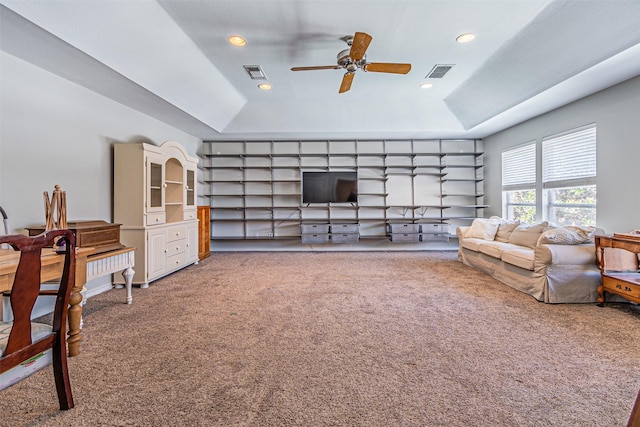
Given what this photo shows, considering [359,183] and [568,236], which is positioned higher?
[359,183]

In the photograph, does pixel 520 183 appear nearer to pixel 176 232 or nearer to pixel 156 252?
pixel 176 232

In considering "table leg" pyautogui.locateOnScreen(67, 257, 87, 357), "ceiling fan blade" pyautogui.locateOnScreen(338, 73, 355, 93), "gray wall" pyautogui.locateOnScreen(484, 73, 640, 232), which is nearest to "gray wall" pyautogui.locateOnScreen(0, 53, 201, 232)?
"table leg" pyautogui.locateOnScreen(67, 257, 87, 357)

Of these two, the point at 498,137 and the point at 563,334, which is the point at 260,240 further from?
the point at 498,137

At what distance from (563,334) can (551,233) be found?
1460mm

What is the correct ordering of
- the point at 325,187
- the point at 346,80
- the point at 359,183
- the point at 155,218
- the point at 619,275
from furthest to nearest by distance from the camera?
the point at 359,183 → the point at 325,187 → the point at 155,218 → the point at 346,80 → the point at 619,275

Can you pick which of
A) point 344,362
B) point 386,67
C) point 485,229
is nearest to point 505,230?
point 485,229

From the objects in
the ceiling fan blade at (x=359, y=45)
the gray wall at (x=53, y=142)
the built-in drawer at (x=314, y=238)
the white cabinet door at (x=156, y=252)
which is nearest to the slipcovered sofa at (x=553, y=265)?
the ceiling fan blade at (x=359, y=45)

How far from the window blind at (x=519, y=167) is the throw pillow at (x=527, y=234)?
1.28 metres

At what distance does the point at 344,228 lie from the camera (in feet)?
19.4

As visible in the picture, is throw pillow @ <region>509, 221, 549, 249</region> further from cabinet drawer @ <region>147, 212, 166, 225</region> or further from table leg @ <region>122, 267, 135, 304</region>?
cabinet drawer @ <region>147, 212, 166, 225</region>

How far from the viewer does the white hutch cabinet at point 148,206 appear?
3.66 meters

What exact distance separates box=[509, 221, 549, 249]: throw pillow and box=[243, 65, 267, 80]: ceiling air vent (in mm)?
4598

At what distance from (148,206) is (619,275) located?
18.7ft

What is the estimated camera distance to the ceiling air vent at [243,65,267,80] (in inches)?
148
